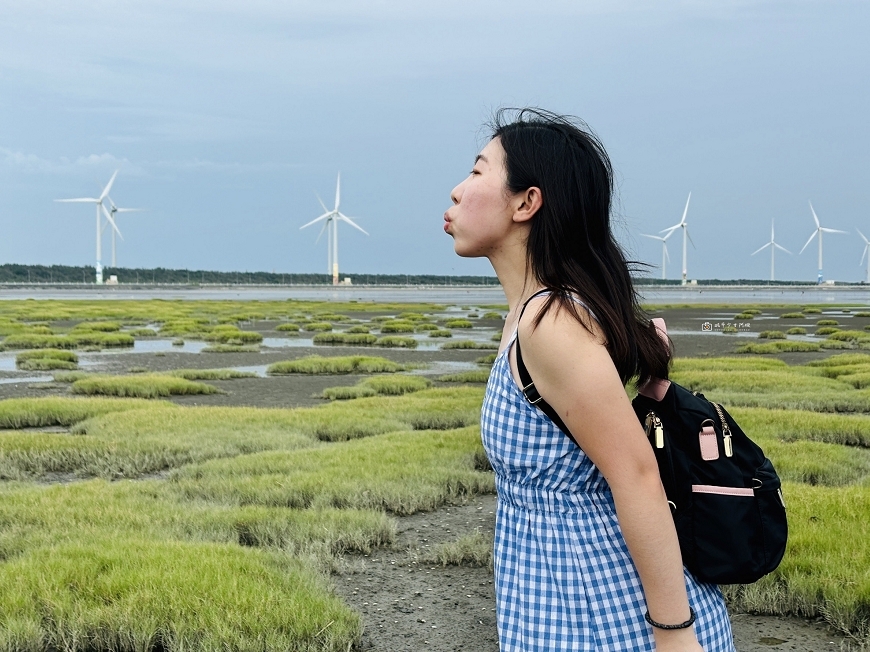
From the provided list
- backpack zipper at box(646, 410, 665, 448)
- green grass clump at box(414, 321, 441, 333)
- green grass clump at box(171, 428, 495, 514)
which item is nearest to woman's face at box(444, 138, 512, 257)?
backpack zipper at box(646, 410, 665, 448)

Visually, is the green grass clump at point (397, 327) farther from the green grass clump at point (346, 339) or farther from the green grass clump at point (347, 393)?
the green grass clump at point (347, 393)

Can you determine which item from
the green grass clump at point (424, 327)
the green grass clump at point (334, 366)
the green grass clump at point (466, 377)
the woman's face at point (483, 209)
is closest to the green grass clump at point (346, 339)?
the green grass clump at point (424, 327)

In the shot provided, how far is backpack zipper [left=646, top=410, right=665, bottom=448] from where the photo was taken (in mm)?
2420

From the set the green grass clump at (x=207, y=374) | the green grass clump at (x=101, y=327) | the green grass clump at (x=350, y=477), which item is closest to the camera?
the green grass clump at (x=350, y=477)

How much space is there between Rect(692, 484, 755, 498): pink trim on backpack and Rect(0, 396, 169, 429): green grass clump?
56.4 feet

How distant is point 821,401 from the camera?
1997cm

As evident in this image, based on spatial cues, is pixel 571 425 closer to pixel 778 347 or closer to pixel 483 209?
pixel 483 209

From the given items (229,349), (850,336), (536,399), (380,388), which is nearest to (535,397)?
(536,399)

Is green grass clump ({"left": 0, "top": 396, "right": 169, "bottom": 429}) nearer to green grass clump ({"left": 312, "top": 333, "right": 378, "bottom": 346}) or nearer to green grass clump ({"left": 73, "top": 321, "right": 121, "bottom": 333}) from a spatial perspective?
green grass clump ({"left": 312, "top": 333, "right": 378, "bottom": 346})

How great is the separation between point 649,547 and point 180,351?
36.0 metres

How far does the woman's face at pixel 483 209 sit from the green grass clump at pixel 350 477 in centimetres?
773

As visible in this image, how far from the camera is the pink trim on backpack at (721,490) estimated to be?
7.98 ft

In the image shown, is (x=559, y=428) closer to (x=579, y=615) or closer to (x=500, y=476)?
(x=500, y=476)

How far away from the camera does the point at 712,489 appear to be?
2.44 meters
